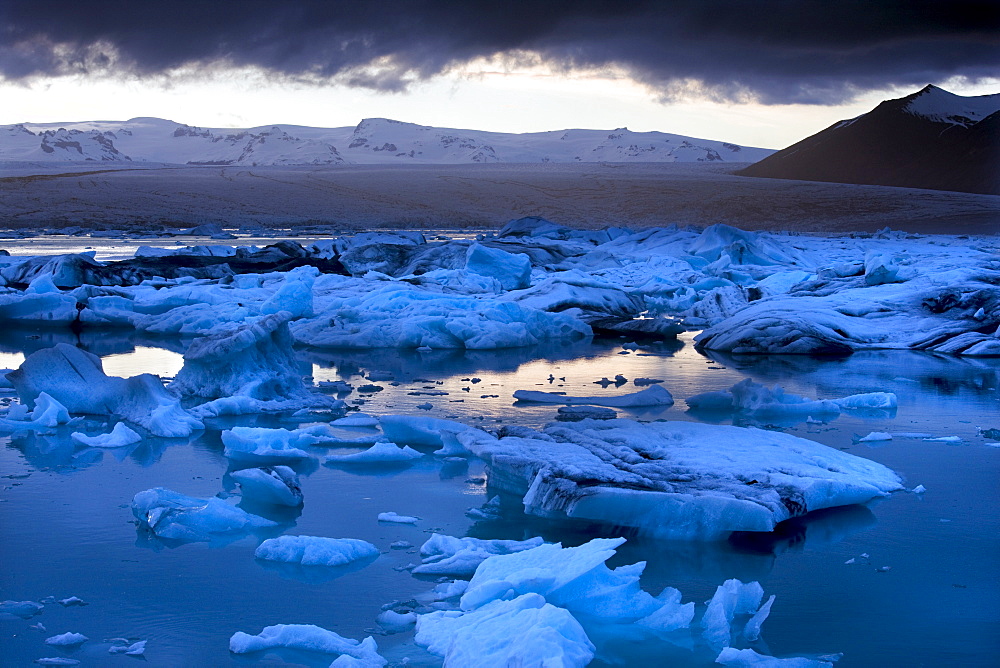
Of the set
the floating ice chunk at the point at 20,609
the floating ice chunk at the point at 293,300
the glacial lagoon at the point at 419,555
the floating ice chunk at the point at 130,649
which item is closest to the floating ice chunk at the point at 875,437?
the glacial lagoon at the point at 419,555

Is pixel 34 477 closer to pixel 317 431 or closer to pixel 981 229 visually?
pixel 317 431

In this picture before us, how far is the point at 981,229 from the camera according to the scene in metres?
24.7

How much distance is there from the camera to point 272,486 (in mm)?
3334

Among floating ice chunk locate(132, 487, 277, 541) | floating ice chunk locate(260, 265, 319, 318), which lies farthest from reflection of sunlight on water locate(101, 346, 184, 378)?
floating ice chunk locate(132, 487, 277, 541)

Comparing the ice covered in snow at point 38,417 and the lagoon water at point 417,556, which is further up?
the ice covered in snow at point 38,417

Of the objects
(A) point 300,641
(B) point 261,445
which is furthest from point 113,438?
(A) point 300,641

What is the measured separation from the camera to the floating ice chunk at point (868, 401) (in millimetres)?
5082

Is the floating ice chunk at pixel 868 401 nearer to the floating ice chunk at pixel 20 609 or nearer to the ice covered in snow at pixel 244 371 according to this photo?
the ice covered in snow at pixel 244 371

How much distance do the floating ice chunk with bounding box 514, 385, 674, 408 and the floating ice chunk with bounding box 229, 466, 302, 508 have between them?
6.37 feet

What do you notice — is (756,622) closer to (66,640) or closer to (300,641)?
(300,641)

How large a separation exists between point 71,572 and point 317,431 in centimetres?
165

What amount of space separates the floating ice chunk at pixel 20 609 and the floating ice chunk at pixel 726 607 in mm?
1640

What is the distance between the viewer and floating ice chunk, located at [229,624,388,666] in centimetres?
222

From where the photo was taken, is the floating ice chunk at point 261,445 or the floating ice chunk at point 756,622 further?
the floating ice chunk at point 261,445
